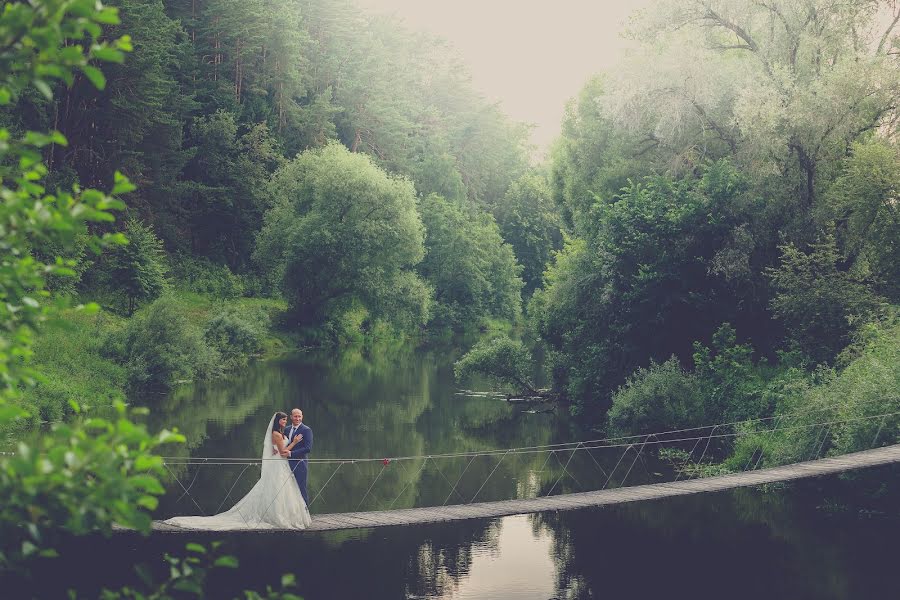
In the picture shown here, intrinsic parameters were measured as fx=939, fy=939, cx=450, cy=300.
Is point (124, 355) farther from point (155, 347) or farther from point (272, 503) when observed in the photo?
point (272, 503)

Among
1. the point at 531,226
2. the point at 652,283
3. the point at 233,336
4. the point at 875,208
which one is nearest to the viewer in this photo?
the point at 875,208

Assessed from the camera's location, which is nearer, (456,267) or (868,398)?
(868,398)

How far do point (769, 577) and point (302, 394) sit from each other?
20236 millimetres

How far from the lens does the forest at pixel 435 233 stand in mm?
Result: 5246

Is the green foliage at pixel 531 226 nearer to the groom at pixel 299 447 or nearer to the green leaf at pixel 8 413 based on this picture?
the groom at pixel 299 447

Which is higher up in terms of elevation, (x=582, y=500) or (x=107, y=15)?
(x=107, y=15)

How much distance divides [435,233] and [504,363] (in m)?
30.8

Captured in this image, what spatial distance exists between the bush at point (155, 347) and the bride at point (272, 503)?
17976 millimetres


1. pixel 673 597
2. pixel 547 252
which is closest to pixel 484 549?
pixel 673 597

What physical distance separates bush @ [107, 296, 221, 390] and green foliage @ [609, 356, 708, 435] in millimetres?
15502

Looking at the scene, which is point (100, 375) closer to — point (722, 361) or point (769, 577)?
point (722, 361)

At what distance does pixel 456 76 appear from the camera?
85.2 metres

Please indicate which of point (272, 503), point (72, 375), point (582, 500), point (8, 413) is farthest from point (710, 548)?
point (72, 375)

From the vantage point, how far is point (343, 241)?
1813 inches
